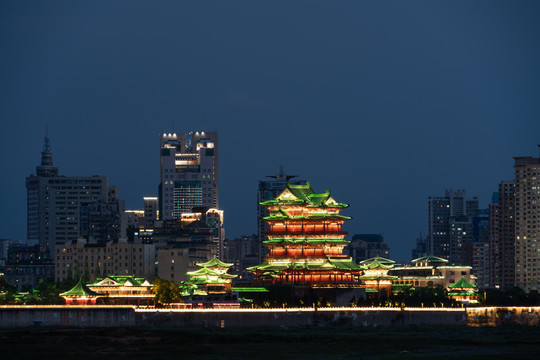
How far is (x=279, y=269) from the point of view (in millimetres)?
183750

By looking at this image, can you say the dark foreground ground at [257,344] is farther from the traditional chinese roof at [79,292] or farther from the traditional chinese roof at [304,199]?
the traditional chinese roof at [304,199]

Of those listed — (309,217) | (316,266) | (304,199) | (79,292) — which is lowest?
(79,292)

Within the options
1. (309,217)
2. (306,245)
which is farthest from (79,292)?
(309,217)

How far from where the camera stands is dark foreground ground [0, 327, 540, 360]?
126375mm

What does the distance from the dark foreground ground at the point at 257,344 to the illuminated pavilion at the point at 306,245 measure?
77.1ft

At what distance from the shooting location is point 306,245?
611 ft

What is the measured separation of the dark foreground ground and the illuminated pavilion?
77.1 ft

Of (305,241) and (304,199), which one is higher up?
(304,199)

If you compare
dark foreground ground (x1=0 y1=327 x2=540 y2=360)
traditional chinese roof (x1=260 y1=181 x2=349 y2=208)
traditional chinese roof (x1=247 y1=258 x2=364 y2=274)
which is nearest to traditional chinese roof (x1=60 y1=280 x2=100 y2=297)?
dark foreground ground (x1=0 y1=327 x2=540 y2=360)

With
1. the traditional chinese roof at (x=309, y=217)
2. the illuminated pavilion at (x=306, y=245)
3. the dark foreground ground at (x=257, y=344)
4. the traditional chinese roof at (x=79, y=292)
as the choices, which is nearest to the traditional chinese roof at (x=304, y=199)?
the illuminated pavilion at (x=306, y=245)

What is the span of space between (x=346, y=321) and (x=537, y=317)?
3981cm

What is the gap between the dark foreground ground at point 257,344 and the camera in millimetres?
126375

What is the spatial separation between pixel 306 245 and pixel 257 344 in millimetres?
48377

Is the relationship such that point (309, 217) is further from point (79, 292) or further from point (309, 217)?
point (79, 292)
